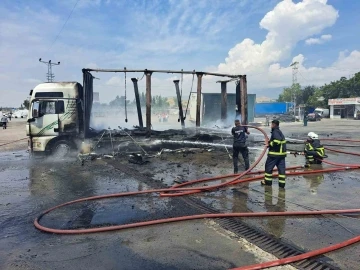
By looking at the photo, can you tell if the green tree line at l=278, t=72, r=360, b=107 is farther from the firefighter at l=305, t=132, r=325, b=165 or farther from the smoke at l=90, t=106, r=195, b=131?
the firefighter at l=305, t=132, r=325, b=165

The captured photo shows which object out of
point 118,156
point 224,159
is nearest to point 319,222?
point 224,159

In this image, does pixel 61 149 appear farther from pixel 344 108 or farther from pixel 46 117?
pixel 344 108

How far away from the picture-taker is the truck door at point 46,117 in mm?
10734

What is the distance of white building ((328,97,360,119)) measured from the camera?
4810 cm

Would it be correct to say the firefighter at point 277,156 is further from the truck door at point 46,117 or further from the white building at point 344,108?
the white building at point 344,108

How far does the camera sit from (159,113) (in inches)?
747

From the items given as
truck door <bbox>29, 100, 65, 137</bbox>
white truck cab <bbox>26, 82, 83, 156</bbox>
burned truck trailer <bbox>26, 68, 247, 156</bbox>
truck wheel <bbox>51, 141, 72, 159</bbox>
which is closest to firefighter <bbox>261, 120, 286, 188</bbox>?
burned truck trailer <bbox>26, 68, 247, 156</bbox>

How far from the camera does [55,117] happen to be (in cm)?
1089

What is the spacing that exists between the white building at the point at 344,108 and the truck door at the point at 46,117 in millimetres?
49240

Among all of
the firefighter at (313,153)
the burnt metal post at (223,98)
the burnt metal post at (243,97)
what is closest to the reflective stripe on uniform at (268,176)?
the firefighter at (313,153)

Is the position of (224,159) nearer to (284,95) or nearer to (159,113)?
(159,113)

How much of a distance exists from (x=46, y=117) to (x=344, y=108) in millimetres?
52955

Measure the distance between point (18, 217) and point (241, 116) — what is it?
9890mm

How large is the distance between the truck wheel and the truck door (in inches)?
17.4
